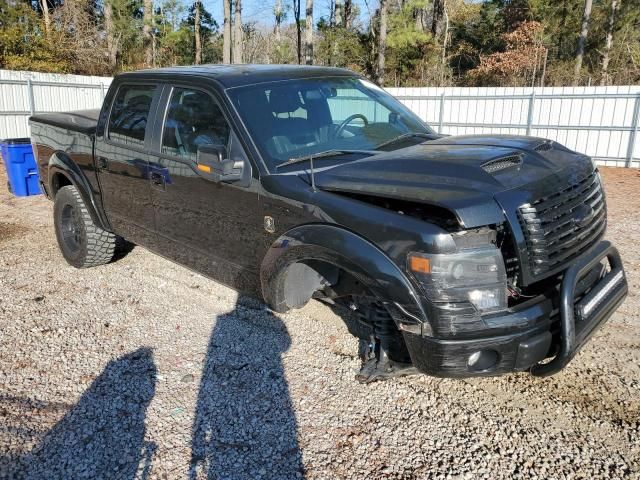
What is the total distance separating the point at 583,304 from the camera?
8.63ft

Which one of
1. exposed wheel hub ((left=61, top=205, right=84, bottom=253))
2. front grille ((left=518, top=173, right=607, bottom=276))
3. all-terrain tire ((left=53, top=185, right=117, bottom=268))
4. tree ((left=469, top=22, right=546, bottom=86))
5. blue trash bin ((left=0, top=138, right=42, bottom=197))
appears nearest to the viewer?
front grille ((left=518, top=173, right=607, bottom=276))

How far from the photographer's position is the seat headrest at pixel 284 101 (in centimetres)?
353

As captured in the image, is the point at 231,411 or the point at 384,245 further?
the point at 231,411

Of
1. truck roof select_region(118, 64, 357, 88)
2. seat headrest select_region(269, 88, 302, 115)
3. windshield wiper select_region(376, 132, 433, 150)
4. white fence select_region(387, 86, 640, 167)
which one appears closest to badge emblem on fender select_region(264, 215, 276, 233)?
seat headrest select_region(269, 88, 302, 115)

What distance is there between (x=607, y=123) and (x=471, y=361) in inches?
517

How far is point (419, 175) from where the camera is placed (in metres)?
2.65

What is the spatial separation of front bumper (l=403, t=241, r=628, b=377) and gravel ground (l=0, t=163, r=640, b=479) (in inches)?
17.6

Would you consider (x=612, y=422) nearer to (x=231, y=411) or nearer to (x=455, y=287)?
(x=455, y=287)

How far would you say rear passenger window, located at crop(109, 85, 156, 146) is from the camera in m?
4.13

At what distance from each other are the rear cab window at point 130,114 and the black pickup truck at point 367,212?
2 cm

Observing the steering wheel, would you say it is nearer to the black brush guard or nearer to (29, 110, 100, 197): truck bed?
the black brush guard

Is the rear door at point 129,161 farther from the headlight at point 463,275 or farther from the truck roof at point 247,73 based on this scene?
the headlight at point 463,275

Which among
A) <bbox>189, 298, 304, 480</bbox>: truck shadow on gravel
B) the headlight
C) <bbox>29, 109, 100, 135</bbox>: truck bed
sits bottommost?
<bbox>189, 298, 304, 480</bbox>: truck shadow on gravel

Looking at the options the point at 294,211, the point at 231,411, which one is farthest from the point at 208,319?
the point at 294,211
